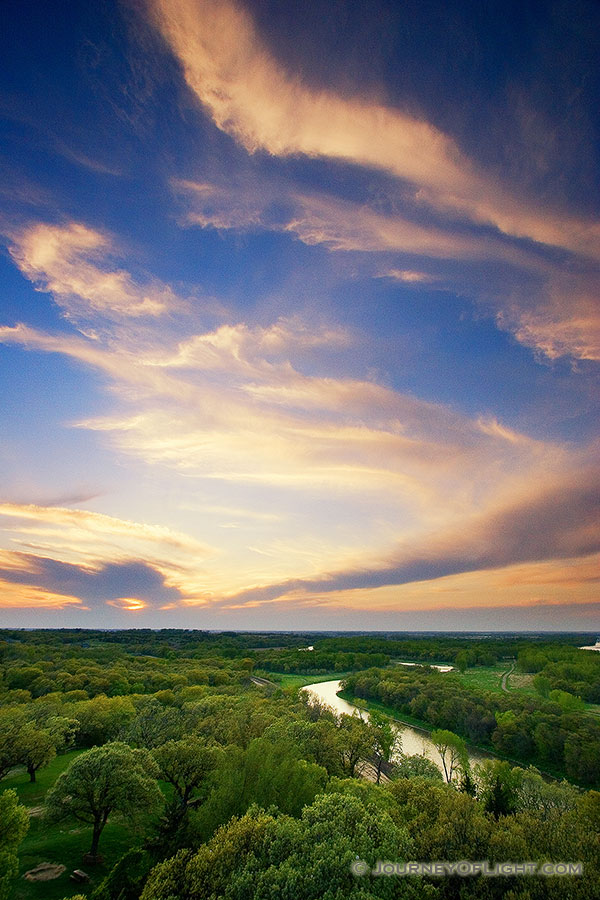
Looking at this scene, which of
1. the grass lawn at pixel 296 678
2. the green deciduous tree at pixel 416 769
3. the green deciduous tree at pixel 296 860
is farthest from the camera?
the grass lawn at pixel 296 678

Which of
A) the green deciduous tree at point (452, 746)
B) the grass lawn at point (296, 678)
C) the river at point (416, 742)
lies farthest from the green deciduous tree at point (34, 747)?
the grass lawn at point (296, 678)

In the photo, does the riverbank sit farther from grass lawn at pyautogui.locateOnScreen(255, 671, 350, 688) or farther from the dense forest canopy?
grass lawn at pyautogui.locateOnScreen(255, 671, 350, 688)

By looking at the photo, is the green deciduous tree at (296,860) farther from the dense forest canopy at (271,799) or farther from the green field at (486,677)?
the green field at (486,677)

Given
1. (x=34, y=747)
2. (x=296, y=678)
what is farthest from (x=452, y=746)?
(x=296, y=678)

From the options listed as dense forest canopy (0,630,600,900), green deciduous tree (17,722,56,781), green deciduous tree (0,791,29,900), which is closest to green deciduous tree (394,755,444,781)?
dense forest canopy (0,630,600,900)

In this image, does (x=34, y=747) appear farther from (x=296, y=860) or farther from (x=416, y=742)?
(x=416, y=742)
